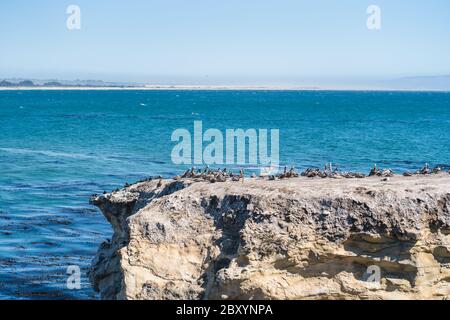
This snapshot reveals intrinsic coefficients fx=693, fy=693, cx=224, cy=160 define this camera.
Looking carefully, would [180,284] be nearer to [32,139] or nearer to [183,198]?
[183,198]

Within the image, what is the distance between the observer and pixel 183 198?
16141 mm

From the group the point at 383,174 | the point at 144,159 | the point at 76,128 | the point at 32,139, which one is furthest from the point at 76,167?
the point at 76,128

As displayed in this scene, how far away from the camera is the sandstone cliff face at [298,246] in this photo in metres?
15.1

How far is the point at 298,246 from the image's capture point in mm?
15109

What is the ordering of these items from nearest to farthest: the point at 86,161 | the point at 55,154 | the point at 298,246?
the point at 298,246 → the point at 86,161 → the point at 55,154

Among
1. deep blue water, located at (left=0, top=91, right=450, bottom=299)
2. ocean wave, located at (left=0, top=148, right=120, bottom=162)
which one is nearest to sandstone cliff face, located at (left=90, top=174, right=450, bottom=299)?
deep blue water, located at (left=0, top=91, right=450, bottom=299)

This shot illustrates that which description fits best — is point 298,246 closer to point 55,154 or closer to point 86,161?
point 86,161

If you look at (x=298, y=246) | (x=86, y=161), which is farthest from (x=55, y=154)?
(x=298, y=246)

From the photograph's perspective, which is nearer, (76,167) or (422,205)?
(422,205)

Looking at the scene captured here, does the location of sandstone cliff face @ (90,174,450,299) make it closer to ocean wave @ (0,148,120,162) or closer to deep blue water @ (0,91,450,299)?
deep blue water @ (0,91,450,299)

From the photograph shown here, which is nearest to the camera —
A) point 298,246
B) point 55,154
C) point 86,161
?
point 298,246
